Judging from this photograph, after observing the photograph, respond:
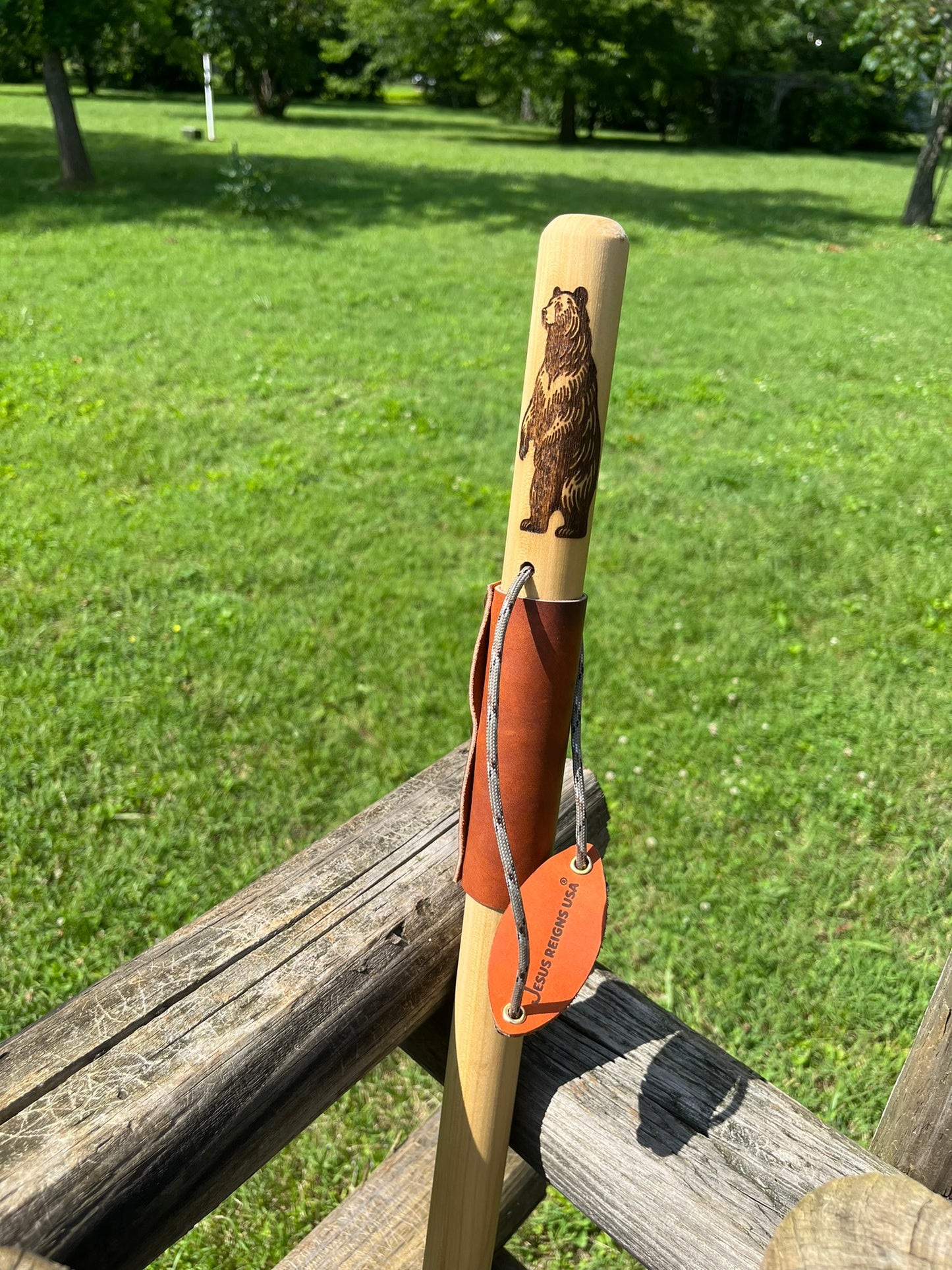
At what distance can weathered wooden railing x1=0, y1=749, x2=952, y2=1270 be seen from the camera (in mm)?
952

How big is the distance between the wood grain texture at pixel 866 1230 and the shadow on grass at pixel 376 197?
1146cm

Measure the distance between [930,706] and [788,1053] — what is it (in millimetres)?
1803

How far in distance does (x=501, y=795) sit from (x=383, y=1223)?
1083mm

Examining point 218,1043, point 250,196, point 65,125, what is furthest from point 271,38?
point 218,1043

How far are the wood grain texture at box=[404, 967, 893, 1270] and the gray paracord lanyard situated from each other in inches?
13.0

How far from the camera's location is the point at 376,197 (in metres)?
13.3

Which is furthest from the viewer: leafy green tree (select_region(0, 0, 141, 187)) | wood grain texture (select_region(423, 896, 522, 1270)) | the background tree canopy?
the background tree canopy

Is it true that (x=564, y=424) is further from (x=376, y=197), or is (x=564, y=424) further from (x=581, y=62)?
(x=581, y=62)

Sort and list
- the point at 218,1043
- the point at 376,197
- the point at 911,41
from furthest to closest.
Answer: the point at 376,197 < the point at 911,41 < the point at 218,1043

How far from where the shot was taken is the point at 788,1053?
2432mm

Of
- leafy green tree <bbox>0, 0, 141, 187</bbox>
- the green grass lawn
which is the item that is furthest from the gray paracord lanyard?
leafy green tree <bbox>0, 0, 141, 187</bbox>

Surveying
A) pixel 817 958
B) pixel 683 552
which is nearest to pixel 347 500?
pixel 683 552

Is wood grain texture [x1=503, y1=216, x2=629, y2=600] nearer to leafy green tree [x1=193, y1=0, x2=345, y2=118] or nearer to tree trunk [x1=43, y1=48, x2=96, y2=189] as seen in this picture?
tree trunk [x1=43, y1=48, x2=96, y2=189]

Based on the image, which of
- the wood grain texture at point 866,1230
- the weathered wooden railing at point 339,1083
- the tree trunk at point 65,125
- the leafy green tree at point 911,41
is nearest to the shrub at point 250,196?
the tree trunk at point 65,125
